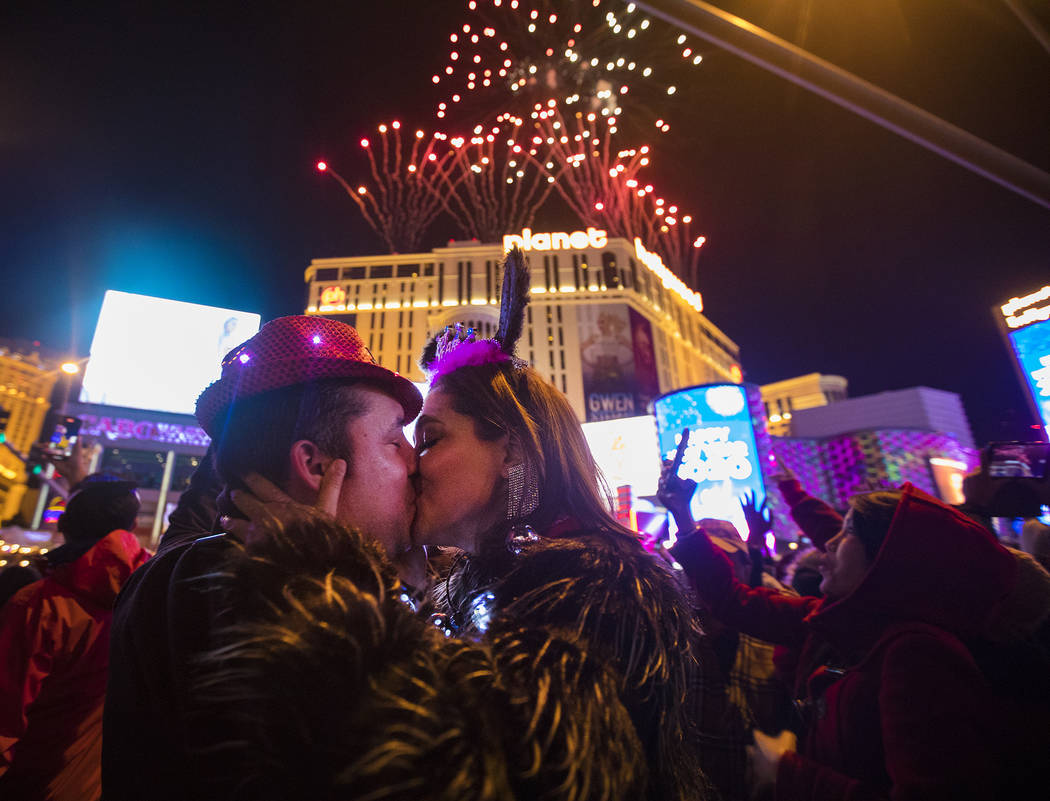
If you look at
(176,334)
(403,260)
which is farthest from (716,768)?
(403,260)

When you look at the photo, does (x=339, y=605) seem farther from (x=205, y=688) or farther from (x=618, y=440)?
(x=618, y=440)

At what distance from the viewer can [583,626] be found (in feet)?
4.44

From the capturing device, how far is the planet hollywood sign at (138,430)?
24.8 metres

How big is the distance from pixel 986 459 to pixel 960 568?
2641mm

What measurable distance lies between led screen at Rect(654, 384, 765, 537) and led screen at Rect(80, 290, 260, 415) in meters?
17.7

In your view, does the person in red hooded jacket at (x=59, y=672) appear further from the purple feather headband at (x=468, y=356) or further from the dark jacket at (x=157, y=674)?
the purple feather headband at (x=468, y=356)

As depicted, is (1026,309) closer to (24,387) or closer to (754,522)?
(754,522)

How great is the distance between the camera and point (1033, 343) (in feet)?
24.0

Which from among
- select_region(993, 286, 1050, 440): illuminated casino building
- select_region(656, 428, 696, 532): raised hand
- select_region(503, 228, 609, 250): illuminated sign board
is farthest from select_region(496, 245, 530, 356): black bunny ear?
select_region(503, 228, 609, 250): illuminated sign board

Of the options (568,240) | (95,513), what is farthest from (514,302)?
(568,240)

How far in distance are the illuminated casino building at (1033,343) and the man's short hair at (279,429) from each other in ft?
30.6

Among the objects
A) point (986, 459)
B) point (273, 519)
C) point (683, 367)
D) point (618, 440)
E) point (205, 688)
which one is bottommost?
point (205, 688)

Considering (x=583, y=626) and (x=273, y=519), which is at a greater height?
(x=273, y=519)

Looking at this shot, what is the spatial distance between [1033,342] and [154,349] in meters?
26.9
